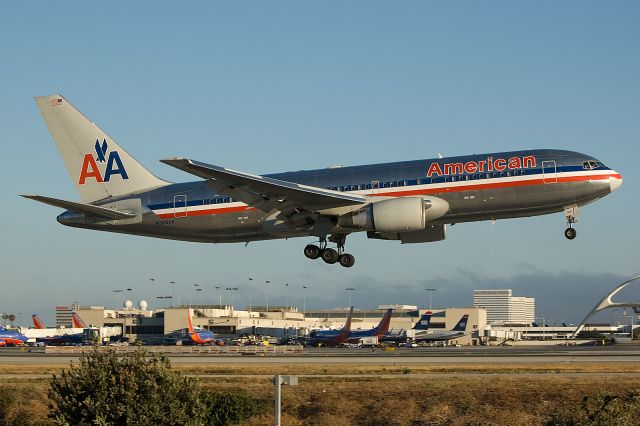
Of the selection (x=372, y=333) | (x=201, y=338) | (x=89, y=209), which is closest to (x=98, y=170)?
(x=89, y=209)

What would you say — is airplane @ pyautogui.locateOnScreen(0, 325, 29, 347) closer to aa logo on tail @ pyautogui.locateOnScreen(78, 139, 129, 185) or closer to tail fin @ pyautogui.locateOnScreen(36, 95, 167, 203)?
tail fin @ pyautogui.locateOnScreen(36, 95, 167, 203)

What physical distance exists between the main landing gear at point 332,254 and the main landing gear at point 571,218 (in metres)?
13.8

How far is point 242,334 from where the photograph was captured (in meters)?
152

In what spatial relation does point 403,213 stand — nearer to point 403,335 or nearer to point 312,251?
point 312,251

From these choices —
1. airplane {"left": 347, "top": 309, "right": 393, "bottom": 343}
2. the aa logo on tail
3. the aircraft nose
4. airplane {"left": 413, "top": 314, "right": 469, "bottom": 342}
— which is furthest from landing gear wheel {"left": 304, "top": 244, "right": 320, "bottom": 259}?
airplane {"left": 413, "top": 314, "right": 469, "bottom": 342}

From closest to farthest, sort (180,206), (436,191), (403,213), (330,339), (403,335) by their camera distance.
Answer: (403,213) → (436,191) → (180,206) → (330,339) → (403,335)

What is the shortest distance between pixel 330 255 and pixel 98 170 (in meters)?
17.6

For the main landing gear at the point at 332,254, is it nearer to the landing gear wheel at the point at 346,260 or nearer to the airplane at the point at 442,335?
the landing gear wheel at the point at 346,260

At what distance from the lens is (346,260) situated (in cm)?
5906

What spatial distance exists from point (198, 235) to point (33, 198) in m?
11.4

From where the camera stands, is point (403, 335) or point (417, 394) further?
point (403, 335)

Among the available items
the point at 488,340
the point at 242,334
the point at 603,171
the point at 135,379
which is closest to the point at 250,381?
the point at 135,379


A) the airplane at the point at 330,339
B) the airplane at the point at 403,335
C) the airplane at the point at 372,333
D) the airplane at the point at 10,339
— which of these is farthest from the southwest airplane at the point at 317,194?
the airplane at the point at 10,339

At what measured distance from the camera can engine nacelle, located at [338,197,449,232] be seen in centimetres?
5256
